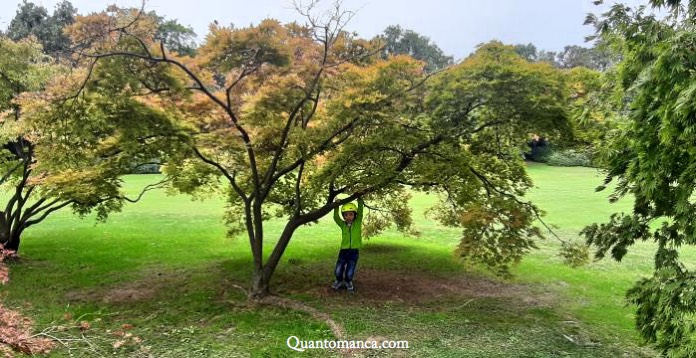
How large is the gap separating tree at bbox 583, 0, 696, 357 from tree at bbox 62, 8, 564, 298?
1712 mm

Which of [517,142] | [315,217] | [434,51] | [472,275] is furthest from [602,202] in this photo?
[434,51]

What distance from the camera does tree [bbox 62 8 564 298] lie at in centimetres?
610

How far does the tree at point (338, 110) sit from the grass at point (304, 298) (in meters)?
1.10

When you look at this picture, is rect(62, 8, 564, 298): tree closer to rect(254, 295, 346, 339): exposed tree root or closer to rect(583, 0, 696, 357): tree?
rect(254, 295, 346, 339): exposed tree root

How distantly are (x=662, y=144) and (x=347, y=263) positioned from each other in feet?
18.4

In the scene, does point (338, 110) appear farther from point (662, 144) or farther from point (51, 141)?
point (51, 141)

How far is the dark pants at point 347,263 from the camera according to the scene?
8.20 meters

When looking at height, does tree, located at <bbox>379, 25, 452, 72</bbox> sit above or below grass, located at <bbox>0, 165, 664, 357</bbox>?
above

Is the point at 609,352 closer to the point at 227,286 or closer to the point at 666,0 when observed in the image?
the point at 666,0

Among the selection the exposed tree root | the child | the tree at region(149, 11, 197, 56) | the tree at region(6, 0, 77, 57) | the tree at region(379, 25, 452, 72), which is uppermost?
the tree at region(379, 25, 452, 72)

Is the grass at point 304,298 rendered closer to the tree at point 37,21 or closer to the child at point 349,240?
the child at point 349,240

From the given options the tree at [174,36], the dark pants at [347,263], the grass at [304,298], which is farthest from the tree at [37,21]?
the dark pants at [347,263]

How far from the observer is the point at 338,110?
20.7 ft

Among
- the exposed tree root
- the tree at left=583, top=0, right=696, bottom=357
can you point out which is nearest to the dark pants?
the exposed tree root
